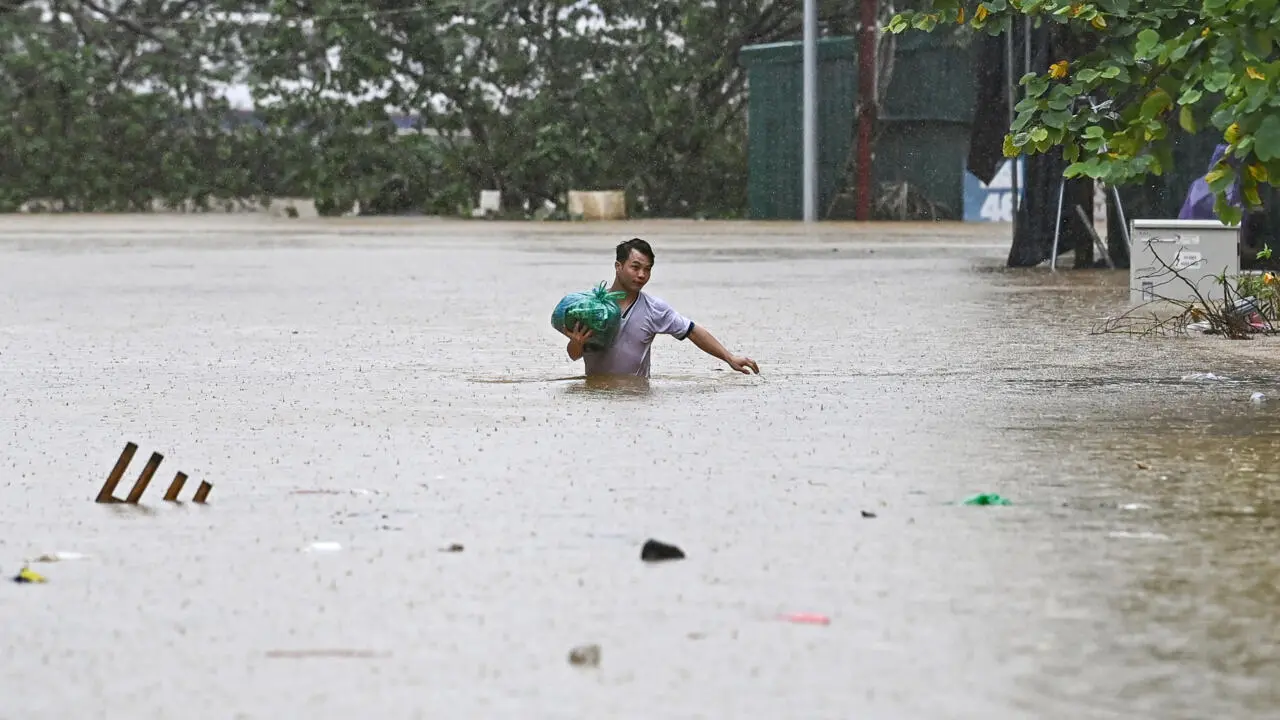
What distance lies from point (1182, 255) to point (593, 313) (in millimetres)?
7288

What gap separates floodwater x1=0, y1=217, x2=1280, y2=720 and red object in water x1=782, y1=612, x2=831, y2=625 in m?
0.03

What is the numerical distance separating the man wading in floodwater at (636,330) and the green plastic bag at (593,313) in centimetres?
5

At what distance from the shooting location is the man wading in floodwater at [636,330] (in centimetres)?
1165

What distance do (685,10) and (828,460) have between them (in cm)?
3902

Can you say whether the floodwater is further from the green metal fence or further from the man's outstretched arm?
the green metal fence

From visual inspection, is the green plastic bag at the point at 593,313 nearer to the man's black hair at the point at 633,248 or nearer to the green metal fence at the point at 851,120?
the man's black hair at the point at 633,248

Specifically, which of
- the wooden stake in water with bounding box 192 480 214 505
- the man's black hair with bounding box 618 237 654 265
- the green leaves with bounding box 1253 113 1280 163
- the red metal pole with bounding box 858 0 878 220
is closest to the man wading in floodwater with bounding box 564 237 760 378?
the man's black hair with bounding box 618 237 654 265

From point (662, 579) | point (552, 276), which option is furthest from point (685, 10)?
point (662, 579)

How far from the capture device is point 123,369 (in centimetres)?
1298

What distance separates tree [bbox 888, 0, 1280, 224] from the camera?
9.18 metres

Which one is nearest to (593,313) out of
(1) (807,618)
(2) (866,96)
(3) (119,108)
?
(1) (807,618)

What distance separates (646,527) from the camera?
283 inches

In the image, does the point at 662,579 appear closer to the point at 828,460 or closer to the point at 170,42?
the point at 828,460

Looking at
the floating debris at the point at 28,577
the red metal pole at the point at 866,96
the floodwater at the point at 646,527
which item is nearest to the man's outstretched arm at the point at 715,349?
the floodwater at the point at 646,527
